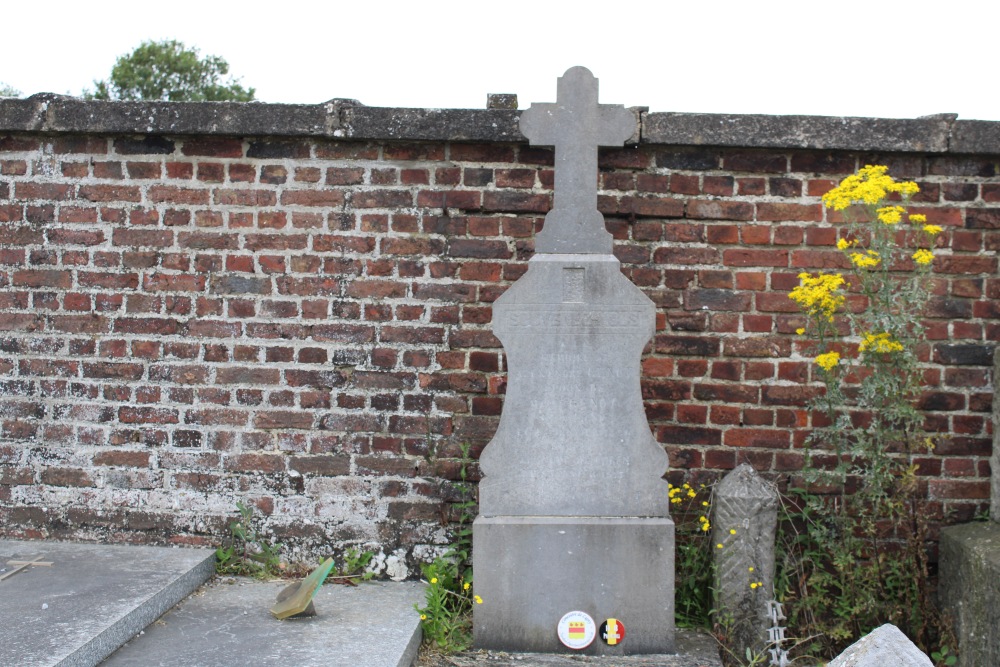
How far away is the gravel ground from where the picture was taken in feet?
10.7

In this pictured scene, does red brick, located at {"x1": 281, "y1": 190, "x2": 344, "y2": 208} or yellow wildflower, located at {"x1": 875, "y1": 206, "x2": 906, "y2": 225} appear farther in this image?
red brick, located at {"x1": 281, "y1": 190, "x2": 344, "y2": 208}

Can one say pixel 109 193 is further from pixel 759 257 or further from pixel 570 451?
pixel 759 257

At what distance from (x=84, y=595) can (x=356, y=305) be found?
1.56 m

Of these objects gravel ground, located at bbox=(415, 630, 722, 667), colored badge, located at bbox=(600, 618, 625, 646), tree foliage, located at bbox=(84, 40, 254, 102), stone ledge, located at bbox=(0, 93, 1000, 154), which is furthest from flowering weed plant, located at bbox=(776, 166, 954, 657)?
tree foliage, located at bbox=(84, 40, 254, 102)

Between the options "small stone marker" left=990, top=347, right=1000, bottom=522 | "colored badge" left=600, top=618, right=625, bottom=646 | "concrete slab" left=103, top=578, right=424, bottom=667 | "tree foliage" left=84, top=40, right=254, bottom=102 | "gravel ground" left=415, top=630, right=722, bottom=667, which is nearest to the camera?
Result: "concrete slab" left=103, top=578, right=424, bottom=667

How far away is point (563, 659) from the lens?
3.33m

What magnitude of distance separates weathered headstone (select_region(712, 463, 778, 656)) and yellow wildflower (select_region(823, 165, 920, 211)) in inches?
46.0

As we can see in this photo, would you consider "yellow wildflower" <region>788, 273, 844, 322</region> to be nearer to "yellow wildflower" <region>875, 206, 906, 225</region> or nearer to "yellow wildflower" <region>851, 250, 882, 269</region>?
"yellow wildflower" <region>851, 250, 882, 269</region>

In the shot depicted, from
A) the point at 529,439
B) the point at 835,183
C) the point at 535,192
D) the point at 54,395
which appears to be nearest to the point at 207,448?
the point at 54,395

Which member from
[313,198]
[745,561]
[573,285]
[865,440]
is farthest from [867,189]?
[313,198]

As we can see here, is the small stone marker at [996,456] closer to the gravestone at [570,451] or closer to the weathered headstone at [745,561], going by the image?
the weathered headstone at [745,561]

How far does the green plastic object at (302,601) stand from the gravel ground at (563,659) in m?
0.46

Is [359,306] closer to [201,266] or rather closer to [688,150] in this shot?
[201,266]

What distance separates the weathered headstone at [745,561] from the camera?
11.5ft
